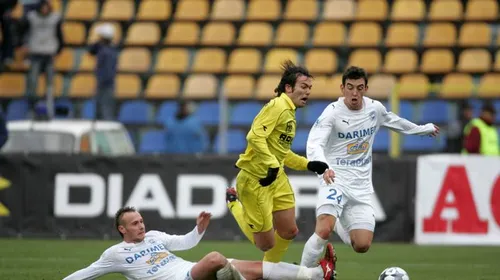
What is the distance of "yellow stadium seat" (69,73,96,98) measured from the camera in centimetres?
2230

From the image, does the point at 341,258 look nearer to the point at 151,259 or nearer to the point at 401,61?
the point at 151,259

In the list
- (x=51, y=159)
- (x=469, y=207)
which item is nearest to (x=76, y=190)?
(x=51, y=159)

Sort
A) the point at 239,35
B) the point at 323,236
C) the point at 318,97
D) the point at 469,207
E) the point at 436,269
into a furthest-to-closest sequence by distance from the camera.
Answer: the point at 239,35
the point at 318,97
the point at 469,207
the point at 436,269
the point at 323,236

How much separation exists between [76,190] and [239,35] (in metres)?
7.25

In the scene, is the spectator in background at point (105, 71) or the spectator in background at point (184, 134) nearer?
the spectator in background at point (184, 134)

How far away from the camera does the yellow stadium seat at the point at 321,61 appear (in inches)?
868

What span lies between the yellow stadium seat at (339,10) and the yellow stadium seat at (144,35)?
3566 mm

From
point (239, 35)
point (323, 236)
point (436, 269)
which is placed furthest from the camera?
point (239, 35)

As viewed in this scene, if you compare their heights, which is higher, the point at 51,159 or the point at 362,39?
the point at 362,39

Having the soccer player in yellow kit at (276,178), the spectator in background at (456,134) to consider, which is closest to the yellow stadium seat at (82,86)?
→ the spectator in background at (456,134)

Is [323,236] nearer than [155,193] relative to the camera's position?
Yes

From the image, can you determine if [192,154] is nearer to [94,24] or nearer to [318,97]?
[318,97]

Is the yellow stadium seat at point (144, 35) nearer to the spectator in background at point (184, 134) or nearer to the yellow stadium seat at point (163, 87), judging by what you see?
the yellow stadium seat at point (163, 87)

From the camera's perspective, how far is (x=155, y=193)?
56.5 ft
